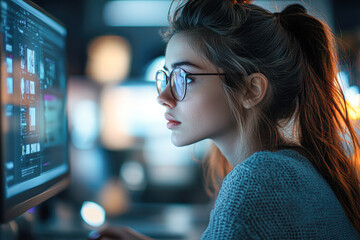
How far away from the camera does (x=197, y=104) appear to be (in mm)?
855

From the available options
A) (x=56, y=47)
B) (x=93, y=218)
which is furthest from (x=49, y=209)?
(x=56, y=47)

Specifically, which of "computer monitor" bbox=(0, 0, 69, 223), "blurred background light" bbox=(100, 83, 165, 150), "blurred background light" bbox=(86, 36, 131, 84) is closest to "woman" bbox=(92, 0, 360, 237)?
"computer monitor" bbox=(0, 0, 69, 223)

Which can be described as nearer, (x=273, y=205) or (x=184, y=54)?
(x=273, y=205)

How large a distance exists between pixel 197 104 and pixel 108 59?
72.4 inches

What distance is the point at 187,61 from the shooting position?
0.86 metres

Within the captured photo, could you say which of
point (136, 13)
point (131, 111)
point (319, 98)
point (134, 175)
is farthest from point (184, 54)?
point (136, 13)

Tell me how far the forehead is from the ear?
0.10 metres

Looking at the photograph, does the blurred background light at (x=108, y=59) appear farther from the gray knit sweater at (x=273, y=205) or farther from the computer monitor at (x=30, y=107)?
the gray knit sweater at (x=273, y=205)

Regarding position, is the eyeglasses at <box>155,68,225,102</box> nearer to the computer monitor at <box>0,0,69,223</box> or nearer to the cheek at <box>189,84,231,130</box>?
the cheek at <box>189,84,231,130</box>

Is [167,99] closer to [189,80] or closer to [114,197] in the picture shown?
[189,80]

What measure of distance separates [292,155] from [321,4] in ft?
7.28

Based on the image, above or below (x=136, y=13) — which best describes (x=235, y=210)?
below

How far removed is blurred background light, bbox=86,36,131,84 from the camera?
254cm

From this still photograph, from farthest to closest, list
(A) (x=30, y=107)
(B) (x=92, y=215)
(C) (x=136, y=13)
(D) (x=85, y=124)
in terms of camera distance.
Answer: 1. (C) (x=136, y=13)
2. (D) (x=85, y=124)
3. (B) (x=92, y=215)
4. (A) (x=30, y=107)
